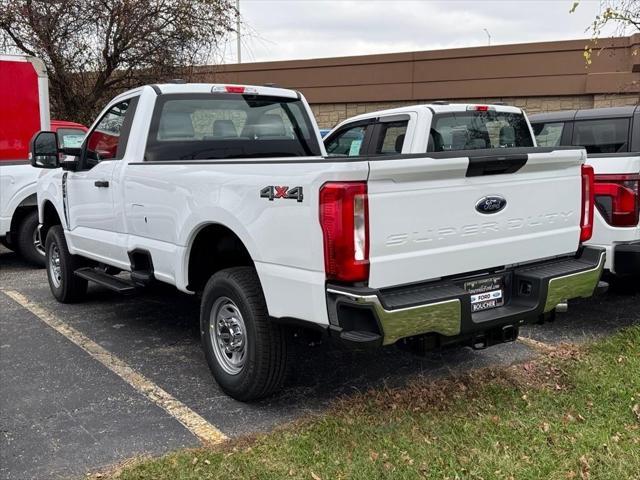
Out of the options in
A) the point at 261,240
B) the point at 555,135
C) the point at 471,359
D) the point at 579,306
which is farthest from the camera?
the point at 555,135

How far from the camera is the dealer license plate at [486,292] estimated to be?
372cm

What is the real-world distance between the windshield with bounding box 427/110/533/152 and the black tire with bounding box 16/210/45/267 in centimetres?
553

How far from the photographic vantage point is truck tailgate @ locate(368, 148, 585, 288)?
3354 mm

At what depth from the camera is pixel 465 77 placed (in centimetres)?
1512

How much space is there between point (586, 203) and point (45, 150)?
4.96 metres

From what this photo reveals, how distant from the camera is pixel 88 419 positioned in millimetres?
3996

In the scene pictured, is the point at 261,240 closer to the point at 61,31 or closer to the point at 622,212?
the point at 622,212

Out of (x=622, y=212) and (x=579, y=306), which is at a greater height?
(x=622, y=212)

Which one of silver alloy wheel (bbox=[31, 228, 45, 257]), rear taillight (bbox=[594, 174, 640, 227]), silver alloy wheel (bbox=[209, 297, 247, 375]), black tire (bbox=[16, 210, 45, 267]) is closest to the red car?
black tire (bbox=[16, 210, 45, 267])

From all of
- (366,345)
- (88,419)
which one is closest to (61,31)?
(88,419)

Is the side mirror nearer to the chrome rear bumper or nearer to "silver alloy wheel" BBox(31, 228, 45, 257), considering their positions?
"silver alloy wheel" BBox(31, 228, 45, 257)

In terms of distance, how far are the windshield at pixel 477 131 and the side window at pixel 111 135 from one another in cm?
284

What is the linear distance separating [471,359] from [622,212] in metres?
1.69

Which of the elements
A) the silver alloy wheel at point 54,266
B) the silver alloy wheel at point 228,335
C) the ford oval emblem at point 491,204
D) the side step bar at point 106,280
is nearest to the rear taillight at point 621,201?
the ford oval emblem at point 491,204
